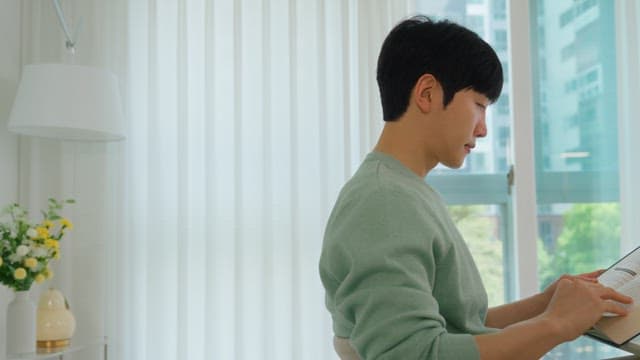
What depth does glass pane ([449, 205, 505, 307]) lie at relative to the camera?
2775 millimetres

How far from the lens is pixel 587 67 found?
2822 millimetres

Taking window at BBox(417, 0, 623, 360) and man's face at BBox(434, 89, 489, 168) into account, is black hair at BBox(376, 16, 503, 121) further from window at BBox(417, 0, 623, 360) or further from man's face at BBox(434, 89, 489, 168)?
window at BBox(417, 0, 623, 360)

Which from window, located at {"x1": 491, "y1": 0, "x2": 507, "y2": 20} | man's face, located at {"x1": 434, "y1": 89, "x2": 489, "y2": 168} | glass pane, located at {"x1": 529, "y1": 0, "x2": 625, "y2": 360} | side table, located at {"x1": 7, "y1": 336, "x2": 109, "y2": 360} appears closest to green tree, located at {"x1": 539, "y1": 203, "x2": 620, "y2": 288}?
glass pane, located at {"x1": 529, "y1": 0, "x2": 625, "y2": 360}

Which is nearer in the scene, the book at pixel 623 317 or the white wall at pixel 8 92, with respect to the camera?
the book at pixel 623 317

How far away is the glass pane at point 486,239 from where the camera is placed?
2775mm

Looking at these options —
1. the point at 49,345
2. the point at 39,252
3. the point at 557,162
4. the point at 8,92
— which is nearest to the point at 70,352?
the point at 49,345

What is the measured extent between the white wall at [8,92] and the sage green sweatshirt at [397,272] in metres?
1.84

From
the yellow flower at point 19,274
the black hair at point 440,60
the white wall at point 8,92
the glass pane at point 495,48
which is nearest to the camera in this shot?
the black hair at point 440,60

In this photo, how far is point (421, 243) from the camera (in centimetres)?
96

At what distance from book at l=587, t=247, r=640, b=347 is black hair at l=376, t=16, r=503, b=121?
1.16ft

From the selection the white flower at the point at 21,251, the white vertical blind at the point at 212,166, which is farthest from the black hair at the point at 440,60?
the white vertical blind at the point at 212,166

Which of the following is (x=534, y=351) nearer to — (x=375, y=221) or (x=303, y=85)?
Answer: (x=375, y=221)

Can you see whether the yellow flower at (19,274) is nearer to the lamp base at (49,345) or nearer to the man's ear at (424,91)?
the lamp base at (49,345)

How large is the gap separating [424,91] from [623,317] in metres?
0.42
